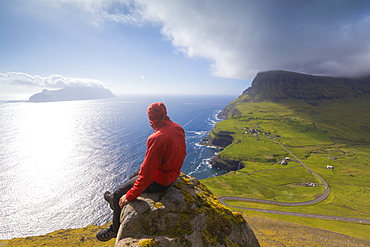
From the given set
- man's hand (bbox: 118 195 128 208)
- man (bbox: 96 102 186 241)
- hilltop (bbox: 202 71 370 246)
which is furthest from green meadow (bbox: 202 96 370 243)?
man's hand (bbox: 118 195 128 208)

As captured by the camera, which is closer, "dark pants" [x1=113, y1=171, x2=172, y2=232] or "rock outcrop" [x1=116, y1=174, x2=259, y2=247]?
"rock outcrop" [x1=116, y1=174, x2=259, y2=247]

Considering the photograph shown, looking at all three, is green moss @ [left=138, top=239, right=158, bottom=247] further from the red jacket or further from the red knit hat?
the red knit hat

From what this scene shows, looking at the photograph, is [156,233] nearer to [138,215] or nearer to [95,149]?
[138,215]

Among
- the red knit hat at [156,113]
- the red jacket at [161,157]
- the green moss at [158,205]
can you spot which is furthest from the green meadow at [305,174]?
the red knit hat at [156,113]

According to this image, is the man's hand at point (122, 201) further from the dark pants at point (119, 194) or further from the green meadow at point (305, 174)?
the green meadow at point (305, 174)

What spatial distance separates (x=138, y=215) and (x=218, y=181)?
299 feet

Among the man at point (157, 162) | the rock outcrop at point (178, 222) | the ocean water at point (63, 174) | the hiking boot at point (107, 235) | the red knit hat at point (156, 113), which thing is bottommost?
the ocean water at point (63, 174)

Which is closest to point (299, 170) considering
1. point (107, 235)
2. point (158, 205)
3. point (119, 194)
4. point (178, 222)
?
point (178, 222)

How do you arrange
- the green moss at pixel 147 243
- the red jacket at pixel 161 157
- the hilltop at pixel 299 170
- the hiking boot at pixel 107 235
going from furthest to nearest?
the hilltop at pixel 299 170 < the hiking boot at pixel 107 235 < the red jacket at pixel 161 157 < the green moss at pixel 147 243

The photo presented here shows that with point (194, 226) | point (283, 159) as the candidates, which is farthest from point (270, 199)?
point (194, 226)

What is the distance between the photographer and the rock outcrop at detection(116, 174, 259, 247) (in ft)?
22.5

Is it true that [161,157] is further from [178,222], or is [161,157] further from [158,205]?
[178,222]

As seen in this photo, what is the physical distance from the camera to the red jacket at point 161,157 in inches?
261

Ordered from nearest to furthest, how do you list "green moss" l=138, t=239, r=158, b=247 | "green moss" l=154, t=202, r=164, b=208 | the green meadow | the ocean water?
"green moss" l=138, t=239, r=158, b=247
"green moss" l=154, t=202, r=164, b=208
the ocean water
the green meadow
